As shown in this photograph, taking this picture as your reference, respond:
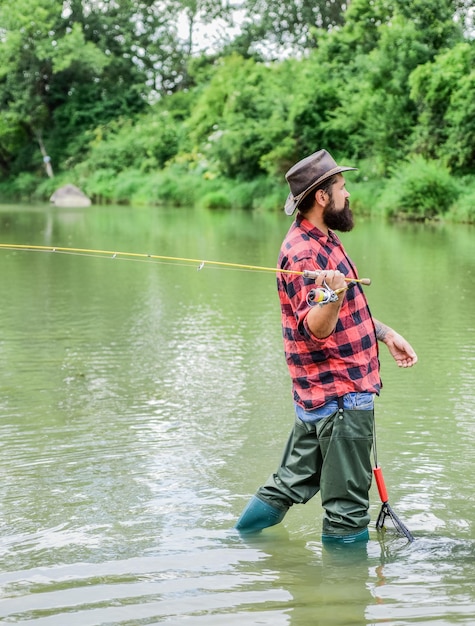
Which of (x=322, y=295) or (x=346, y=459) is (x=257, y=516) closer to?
(x=346, y=459)

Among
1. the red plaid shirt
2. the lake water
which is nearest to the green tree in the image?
the lake water

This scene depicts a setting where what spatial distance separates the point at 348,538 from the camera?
14.3 ft

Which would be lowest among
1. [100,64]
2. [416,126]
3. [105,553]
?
[105,553]

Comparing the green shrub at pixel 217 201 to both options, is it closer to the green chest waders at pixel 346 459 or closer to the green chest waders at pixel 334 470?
the green chest waders at pixel 334 470

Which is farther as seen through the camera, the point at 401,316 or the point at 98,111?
the point at 98,111

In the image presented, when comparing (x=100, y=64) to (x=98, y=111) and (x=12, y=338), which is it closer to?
(x=98, y=111)

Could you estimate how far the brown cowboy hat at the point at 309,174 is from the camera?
4.20m

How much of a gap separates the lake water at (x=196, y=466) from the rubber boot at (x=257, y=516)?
0.07m

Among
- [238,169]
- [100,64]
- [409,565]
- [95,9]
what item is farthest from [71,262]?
[95,9]

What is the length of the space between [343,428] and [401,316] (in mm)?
7111

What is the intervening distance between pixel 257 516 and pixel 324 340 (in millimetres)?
1023

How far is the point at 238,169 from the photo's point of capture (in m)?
40.3

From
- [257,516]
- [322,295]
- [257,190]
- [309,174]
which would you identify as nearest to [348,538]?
[257,516]

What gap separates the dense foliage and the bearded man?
23044 millimetres
